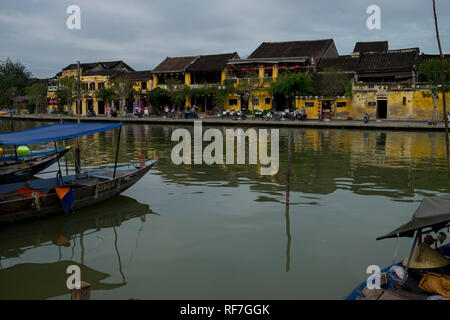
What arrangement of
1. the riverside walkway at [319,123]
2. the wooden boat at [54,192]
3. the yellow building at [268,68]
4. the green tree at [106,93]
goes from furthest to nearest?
the green tree at [106,93] → the yellow building at [268,68] → the riverside walkway at [319,123] → the wooden boat at [54,192]

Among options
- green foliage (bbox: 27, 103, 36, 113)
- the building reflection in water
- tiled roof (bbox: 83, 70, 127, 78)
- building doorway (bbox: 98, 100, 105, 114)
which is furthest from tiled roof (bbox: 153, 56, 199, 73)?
the building reflection in water

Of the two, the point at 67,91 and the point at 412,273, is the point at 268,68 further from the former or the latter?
the point at 412,273

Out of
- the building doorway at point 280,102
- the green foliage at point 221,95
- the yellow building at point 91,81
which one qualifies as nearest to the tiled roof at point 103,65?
the yellow building at point 91,81

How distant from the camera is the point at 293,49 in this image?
43.4 m

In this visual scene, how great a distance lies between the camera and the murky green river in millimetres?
6695

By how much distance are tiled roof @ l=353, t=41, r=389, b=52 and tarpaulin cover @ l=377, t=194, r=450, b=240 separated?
4257 centimetres

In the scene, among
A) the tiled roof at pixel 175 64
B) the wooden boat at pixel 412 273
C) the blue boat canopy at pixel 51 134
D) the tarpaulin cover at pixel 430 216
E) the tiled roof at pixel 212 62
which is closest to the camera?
the wooden boat at pixel 412 273

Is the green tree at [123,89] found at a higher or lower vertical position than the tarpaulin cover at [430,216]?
higher

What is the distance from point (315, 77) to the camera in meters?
40.1

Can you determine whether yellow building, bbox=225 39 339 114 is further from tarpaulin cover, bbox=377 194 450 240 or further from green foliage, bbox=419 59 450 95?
tarpaulin cover, bbox=377 194 450 240

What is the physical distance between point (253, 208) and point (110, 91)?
42.9 meters

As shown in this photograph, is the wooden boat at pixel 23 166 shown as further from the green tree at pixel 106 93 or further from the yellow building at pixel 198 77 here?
the green tree at pixel 106 93

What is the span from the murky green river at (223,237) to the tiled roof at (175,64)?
112ft

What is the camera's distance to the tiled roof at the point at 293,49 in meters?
42.4
